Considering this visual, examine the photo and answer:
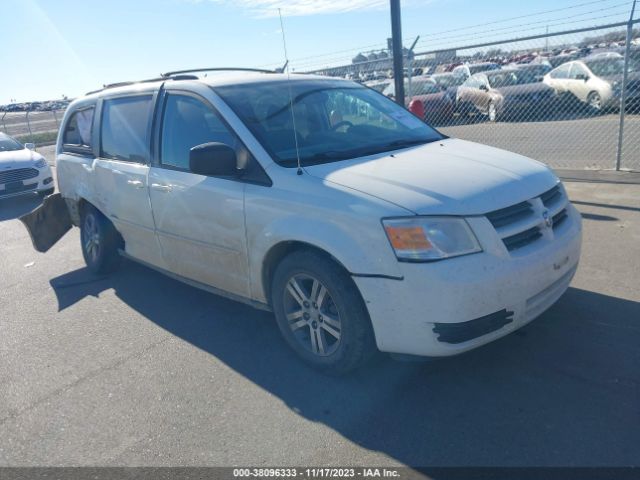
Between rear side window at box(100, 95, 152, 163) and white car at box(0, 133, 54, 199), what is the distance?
6436 mm

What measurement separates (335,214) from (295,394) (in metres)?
1.12

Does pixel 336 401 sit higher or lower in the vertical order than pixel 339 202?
lower

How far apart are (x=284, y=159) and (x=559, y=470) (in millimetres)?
2331

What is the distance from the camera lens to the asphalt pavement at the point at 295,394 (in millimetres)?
2834

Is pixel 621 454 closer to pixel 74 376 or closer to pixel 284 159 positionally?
pixel 284 159

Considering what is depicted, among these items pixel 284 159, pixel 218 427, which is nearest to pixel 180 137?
pixel 284 159

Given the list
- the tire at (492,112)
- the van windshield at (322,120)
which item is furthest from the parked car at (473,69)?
the van windshield at (322,120)

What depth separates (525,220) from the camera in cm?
323

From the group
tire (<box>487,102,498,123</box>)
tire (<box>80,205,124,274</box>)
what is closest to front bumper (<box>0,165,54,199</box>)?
tire (<box>80,205,124,274</box>)

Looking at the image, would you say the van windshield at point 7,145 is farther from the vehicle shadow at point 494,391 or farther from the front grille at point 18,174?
the vehicle shadow at point 494,391

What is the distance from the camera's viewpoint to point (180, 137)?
4.34 meters

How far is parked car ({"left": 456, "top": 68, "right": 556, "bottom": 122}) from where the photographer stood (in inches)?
560

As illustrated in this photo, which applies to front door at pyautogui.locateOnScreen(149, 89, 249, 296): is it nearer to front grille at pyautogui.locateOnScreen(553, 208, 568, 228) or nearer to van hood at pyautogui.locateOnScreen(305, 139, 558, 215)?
van hood at pyautogui.locateOnScreen(305, 139, 558, 215)

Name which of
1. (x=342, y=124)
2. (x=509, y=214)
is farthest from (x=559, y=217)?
(x=342, y=124)
